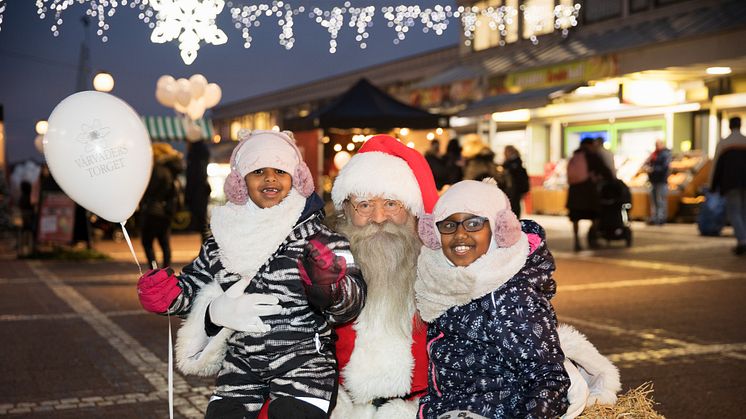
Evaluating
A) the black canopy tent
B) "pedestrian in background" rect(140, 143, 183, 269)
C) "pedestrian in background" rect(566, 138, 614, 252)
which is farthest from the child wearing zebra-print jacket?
the black canopy tent

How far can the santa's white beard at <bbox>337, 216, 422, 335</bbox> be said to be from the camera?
11.2 feet

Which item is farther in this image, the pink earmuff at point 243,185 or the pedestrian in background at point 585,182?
the pedestrian in background at point 585,182

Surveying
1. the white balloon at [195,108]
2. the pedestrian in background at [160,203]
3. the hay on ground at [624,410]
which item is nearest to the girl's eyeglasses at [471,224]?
the hay on ground at [624,410]

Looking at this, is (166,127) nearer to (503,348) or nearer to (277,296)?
(277,296)

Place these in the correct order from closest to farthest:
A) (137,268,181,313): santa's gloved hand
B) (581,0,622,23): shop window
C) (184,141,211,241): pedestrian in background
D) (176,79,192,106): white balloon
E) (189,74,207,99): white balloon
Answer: (137,268,181,313): santa's gloved hand < (184,141,211,241): pedestrian in background < (176,79,192,106): white balloon < (189,74,207,99): white balloon < (581,0,622,23): shop window

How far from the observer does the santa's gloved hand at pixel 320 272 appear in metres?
2.90

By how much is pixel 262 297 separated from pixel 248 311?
0.23ft

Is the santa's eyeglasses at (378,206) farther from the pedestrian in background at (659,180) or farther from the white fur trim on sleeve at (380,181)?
the pedestrian in background at (659,180)

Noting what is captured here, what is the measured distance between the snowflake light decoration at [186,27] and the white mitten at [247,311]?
3.28 m

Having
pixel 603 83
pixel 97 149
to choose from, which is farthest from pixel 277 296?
pixel 603 83

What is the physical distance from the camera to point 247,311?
3.16m

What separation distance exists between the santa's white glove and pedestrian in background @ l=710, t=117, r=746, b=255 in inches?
452

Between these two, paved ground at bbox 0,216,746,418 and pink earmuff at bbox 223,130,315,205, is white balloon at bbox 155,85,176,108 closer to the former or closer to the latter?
paved ground at bbox 0,216,746,418

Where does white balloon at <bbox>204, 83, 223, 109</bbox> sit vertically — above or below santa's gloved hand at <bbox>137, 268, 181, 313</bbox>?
above
